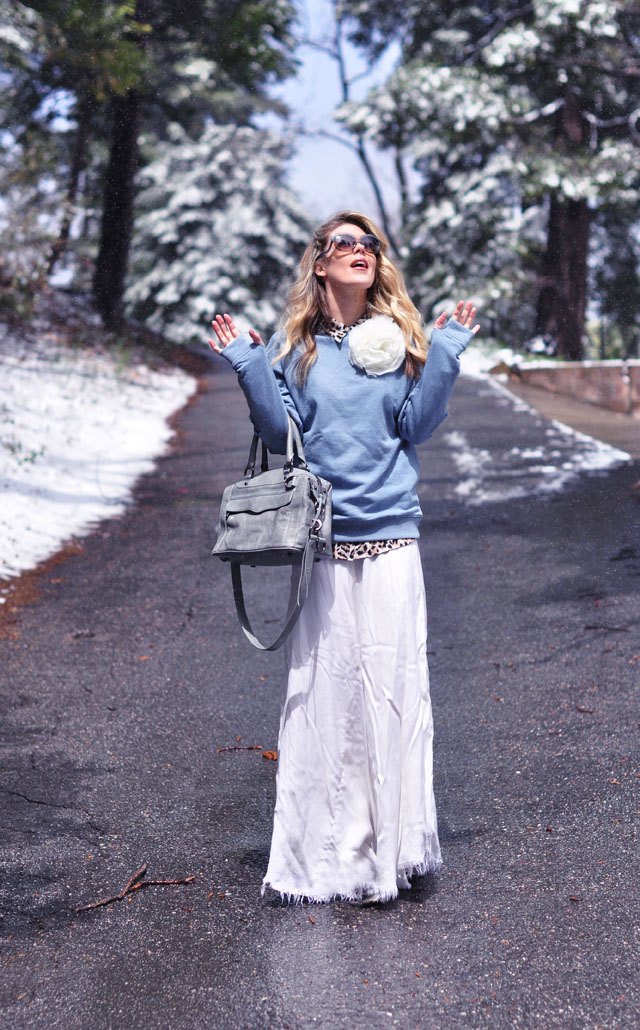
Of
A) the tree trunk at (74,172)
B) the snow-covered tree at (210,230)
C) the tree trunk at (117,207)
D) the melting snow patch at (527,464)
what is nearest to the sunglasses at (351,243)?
the melting snow patch at (527,464)

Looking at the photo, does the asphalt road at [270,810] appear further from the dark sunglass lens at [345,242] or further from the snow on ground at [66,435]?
the dark sunglass lens at [345,242]

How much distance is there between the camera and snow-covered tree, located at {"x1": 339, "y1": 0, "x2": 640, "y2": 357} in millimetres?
22359

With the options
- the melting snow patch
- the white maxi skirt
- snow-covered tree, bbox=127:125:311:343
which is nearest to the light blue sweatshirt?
the white maxi skirt

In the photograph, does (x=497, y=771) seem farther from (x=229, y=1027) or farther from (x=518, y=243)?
(x=518, y=243)

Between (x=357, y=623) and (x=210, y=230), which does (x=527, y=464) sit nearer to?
(x=357, y=623)

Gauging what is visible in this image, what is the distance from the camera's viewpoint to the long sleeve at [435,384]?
10.8 feet

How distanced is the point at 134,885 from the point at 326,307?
6.47 feet

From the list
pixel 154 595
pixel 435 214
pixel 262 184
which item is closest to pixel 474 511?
pixel 154 595

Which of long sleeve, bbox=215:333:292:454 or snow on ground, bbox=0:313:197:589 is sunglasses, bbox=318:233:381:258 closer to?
long sleeve, bbox=215:333:292:454

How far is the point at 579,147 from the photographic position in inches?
915

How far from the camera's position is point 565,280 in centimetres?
2508

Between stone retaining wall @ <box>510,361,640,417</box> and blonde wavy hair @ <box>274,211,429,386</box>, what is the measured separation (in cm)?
1336

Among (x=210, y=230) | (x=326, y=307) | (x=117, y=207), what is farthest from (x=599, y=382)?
(x=210, y=230)

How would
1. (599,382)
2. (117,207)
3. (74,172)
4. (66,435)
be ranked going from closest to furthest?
(66,435), (599,382), (117,207), (74,172)
